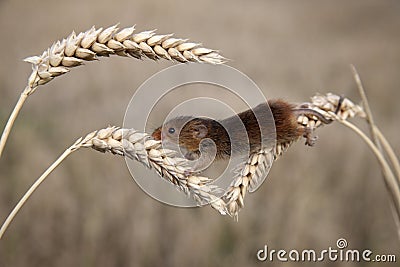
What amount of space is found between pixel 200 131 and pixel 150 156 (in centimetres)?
31

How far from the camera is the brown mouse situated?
141cm

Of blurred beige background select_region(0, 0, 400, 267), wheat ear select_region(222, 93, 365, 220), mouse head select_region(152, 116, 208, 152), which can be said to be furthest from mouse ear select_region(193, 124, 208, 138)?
blurred beige background select_region(0, 0, 400, 267)

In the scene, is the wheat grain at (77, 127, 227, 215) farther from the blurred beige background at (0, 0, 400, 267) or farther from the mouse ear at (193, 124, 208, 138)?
the blurred beige background at (0, 0, 400, 267)

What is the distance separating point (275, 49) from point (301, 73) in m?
1.21

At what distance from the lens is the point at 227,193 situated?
4.16ft

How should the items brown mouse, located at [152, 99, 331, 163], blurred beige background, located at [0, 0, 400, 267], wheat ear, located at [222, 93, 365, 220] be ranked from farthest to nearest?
blurred beige background, located at [0, 0, 400, 267], brown mouse, located at [152, 99, 331, 163], wheat ear, located at [222, 93, 365, 220]

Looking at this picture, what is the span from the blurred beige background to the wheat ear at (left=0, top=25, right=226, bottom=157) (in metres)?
1.01

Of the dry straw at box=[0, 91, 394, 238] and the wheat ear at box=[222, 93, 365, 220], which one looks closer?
the dry straw at box=[0, 91, 394, 238]

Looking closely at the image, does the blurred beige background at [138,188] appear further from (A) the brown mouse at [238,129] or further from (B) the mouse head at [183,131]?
(B) the mouse head at [183,131]

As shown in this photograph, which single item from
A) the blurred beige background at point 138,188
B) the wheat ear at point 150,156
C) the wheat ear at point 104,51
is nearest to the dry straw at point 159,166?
the wheat ear at point 150,156

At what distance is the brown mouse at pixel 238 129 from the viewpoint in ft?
4.62

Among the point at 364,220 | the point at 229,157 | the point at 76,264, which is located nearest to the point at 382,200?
the point at 364,220

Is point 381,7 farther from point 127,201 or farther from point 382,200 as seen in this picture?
point 127,201

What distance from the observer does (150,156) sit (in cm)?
116
